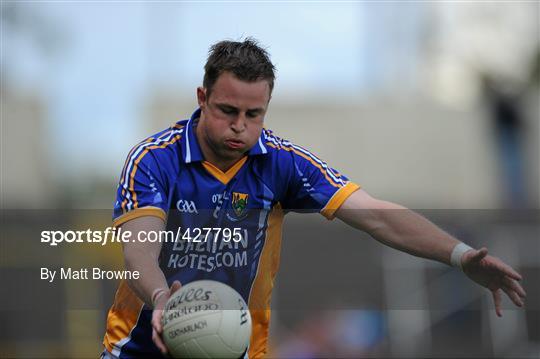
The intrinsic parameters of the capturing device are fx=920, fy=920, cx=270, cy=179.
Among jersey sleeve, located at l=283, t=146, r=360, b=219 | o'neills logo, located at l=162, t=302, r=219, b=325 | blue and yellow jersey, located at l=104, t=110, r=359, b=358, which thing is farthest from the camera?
jersey sleeve, located at l=283, t=146, r=360, b=219

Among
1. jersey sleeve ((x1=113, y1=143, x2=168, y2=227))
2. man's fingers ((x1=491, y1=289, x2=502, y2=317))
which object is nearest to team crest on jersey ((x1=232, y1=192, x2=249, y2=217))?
jersey sleeve ((x1=113, y1=143, x2=168, y2=227))

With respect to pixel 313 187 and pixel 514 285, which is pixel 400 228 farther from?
pixel 514 285

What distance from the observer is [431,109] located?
2170 cm

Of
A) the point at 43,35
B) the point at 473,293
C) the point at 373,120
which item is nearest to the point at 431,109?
the point at 373,120

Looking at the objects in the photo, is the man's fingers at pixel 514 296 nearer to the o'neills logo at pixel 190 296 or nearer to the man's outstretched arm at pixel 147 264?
the o'neills logo at pixel 190 296

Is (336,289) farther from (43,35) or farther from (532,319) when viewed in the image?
(43,35)

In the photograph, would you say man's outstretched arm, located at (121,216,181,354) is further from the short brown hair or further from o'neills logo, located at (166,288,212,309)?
the short brown hair

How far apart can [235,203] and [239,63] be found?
97 cm

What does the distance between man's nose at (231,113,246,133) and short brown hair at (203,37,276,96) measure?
23 cm

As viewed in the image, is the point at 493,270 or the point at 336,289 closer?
the point at 493,270

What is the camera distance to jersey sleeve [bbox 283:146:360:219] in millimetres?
6281

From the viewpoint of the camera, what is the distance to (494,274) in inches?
234

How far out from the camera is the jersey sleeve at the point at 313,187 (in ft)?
20.6

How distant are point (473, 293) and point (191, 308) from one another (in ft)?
38.9
